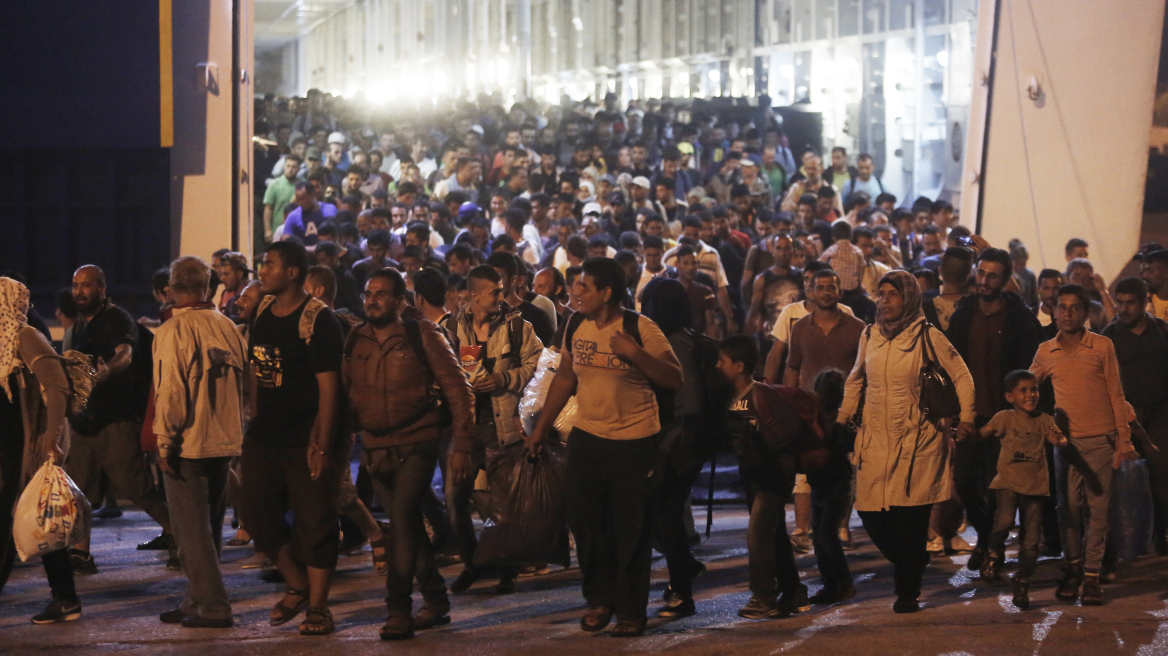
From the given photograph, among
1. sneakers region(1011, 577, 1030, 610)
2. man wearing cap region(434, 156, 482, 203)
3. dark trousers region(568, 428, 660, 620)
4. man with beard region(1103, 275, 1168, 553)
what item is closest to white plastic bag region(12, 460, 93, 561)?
dark trousers region(568, 428, 660, 620)

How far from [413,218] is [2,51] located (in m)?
4.32

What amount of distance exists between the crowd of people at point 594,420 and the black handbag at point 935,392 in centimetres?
1

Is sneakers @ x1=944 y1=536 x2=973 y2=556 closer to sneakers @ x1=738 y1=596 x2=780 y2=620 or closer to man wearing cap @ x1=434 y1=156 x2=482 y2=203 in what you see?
sneakers @ x1=738 y1=596 x2=780 y2=620

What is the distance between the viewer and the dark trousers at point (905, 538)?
6.69m

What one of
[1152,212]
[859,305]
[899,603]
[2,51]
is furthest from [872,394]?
[2,51]

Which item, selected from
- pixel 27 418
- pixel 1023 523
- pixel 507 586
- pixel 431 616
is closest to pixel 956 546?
pixel 1023 523

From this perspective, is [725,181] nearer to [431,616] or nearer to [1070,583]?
[1070,583]

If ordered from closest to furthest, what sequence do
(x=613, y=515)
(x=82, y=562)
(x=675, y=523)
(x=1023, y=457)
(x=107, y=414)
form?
(x=613, y=515) < (x=675, y=523) < (x=1023, y=457) < (x=82, y=562) < (x=107, y=414)

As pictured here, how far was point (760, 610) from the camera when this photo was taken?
659 cm

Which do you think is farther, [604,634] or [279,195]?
[279,195]

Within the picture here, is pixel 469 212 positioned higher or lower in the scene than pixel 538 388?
higher

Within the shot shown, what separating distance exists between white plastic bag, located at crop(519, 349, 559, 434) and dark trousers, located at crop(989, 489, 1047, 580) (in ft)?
8.32

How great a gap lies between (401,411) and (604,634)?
1435 mm

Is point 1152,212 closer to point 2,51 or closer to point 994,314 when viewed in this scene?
point 994,314
